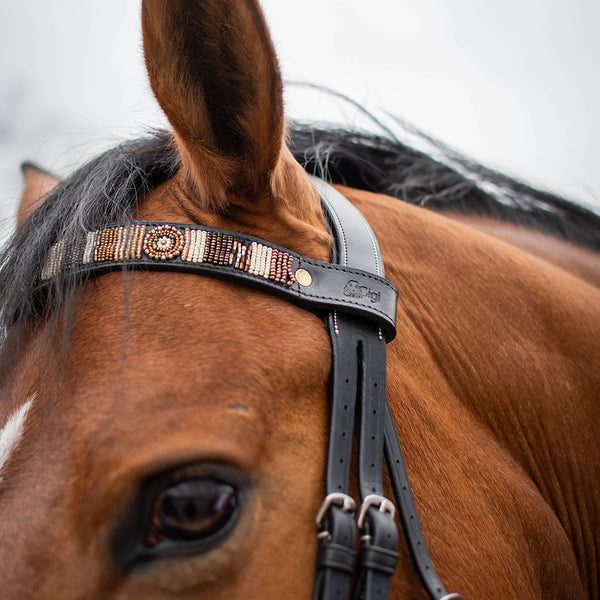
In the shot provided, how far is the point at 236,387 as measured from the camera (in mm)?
735

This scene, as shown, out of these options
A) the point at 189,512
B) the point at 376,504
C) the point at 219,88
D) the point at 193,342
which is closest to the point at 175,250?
the point at 193,342

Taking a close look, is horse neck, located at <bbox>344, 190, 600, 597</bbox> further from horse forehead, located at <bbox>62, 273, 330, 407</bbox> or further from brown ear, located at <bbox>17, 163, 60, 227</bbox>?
brown ear, located at <bbox>17, 163, 60, 227</bbox>

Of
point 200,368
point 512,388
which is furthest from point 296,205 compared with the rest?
point 512,388

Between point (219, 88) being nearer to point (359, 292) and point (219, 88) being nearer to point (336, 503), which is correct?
point (359, 292)

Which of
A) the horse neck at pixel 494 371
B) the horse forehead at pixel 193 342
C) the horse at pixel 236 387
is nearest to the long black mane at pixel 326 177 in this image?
the horse at pixel 236 387

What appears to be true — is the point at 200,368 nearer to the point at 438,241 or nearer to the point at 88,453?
the point at 88,453

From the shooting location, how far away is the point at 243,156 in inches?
35.1

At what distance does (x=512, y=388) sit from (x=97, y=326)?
3.06 feet

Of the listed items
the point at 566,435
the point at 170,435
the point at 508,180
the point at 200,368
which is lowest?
the point at 170,435

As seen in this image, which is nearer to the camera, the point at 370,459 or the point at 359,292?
the point at 370,459

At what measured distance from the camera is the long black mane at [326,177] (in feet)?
3.11

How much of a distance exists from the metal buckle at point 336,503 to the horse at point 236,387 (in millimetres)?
24

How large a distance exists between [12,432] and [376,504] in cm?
58

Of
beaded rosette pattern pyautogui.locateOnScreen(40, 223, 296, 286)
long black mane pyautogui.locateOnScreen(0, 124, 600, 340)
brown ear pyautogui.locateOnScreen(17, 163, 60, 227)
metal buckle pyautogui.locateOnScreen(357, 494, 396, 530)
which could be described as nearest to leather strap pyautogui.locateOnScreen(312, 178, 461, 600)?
metal buckle pyautogui.locateOnScreen(357, 494, 396, 530)
